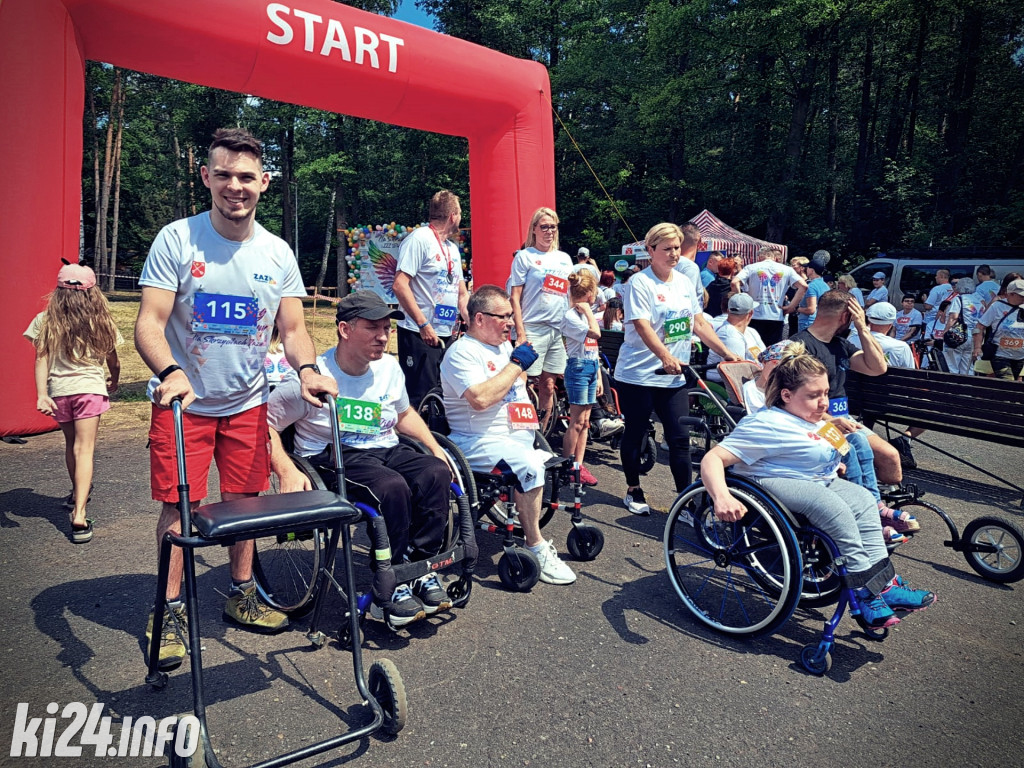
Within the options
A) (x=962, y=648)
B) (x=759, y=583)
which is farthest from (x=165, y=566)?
(x=962, y=648)

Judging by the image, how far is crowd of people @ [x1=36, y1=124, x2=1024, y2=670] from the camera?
2654 millimetres

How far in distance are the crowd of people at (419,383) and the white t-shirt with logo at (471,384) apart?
0.01 m

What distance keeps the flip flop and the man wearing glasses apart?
212cm

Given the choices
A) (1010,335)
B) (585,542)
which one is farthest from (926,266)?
(585,542)

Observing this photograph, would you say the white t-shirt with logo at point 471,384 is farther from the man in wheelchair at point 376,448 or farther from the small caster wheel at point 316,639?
the small caster wheel at point 316,639

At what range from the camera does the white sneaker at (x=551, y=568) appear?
364cm

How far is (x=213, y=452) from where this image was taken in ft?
9.34

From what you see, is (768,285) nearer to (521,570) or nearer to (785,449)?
(785,449)

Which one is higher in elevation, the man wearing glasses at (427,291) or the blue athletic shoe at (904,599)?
the man wearing glasses at (427,291)

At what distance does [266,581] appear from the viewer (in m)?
3.26

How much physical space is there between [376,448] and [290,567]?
0.75 meters
